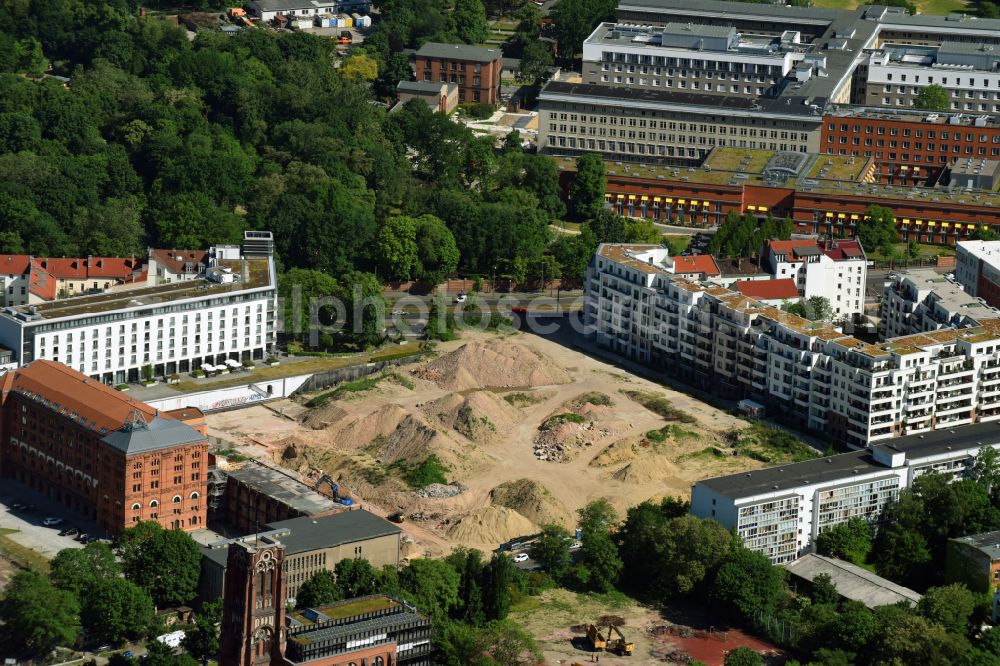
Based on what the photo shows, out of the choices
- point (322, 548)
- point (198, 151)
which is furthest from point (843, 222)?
point (322, 548)

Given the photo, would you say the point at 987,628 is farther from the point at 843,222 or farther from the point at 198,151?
the point at 198,151

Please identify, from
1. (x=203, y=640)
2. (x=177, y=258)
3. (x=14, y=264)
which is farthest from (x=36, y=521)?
(x=177, y=258)

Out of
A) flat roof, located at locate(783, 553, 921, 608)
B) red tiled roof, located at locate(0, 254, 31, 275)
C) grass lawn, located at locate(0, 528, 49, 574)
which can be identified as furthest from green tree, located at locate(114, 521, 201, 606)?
red tiled roof, located at locate(0, 254, 31, 275)

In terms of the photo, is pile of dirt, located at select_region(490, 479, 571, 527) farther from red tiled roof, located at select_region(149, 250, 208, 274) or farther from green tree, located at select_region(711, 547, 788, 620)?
red tiled roof, located at select_region(149, 250, 208, 274)

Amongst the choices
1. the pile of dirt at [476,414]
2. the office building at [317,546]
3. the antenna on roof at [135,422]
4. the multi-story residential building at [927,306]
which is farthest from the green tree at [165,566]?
the multi-story residential building at [927,306]

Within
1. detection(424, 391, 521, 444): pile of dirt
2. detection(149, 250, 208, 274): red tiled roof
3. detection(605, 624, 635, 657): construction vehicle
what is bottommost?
detection(605, 624, 635, 657): construction vehicle
